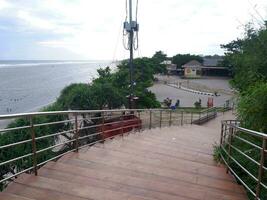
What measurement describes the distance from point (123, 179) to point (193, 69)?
250 ft

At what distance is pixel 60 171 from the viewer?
420 cm

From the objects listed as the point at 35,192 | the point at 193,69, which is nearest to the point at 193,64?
the point at 193,69

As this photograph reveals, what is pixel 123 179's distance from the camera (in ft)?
13.9

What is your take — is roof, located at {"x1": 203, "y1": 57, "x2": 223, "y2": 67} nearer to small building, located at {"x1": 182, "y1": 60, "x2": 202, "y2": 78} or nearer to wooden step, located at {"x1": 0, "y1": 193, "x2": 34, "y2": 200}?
small building, located at {"x1": 182, "y1": 60, "x2": 202, "y2": 78}

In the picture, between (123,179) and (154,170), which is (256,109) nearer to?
(154,170)

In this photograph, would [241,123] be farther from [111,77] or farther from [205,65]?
[205,65]

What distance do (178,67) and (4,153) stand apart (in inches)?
3080

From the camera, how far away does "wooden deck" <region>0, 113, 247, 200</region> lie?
357 cm

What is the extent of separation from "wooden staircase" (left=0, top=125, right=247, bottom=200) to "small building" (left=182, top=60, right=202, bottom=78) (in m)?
74.0

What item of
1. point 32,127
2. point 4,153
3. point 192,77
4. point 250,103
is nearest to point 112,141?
point 250,103

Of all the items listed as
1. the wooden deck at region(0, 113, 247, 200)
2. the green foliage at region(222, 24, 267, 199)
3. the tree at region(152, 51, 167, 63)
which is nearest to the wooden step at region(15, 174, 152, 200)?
the wooden deck at region(0, 113, 247, 200)

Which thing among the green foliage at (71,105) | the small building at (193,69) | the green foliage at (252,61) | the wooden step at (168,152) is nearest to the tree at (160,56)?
the small building at (193,69)

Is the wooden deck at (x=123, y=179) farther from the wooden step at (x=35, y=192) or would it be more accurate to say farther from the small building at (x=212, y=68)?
the small building at (x=212, y=68)

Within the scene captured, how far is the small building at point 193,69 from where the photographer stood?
257 feet
